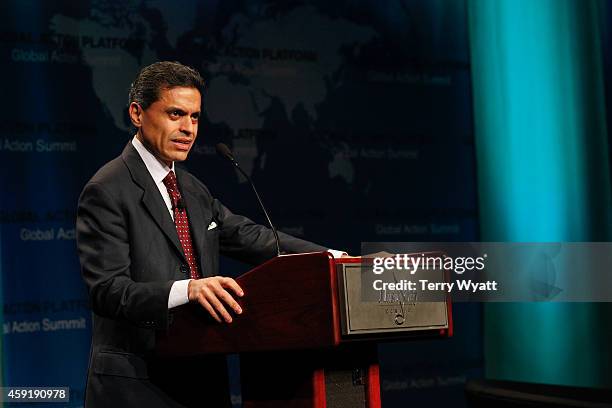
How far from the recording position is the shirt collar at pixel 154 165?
244cm

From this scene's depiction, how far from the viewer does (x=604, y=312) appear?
5.68 metres

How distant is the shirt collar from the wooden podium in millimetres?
458

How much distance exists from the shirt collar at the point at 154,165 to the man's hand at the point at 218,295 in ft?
1.58

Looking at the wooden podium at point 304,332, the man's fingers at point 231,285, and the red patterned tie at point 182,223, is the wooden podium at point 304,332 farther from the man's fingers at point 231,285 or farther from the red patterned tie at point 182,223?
the red patterned tie at point 182,223

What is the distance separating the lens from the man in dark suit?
214cm

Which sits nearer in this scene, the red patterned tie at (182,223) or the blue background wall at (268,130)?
the red patterned tie at (182,223)

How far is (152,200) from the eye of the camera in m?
2.35

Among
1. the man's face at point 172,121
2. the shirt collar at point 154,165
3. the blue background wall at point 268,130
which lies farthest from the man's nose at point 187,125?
the blue background wall at point 268,130

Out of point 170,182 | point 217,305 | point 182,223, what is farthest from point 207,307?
point 170,182

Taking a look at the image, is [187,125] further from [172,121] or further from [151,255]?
[151,255]

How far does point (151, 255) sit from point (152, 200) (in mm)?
143

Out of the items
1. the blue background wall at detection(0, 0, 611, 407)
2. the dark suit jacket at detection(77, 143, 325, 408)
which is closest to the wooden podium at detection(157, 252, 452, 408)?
the dark suit jacket at detection(77, 143, 325, 408)

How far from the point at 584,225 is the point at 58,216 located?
3.16 m

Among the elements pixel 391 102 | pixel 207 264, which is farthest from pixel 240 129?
pixel 207 264
